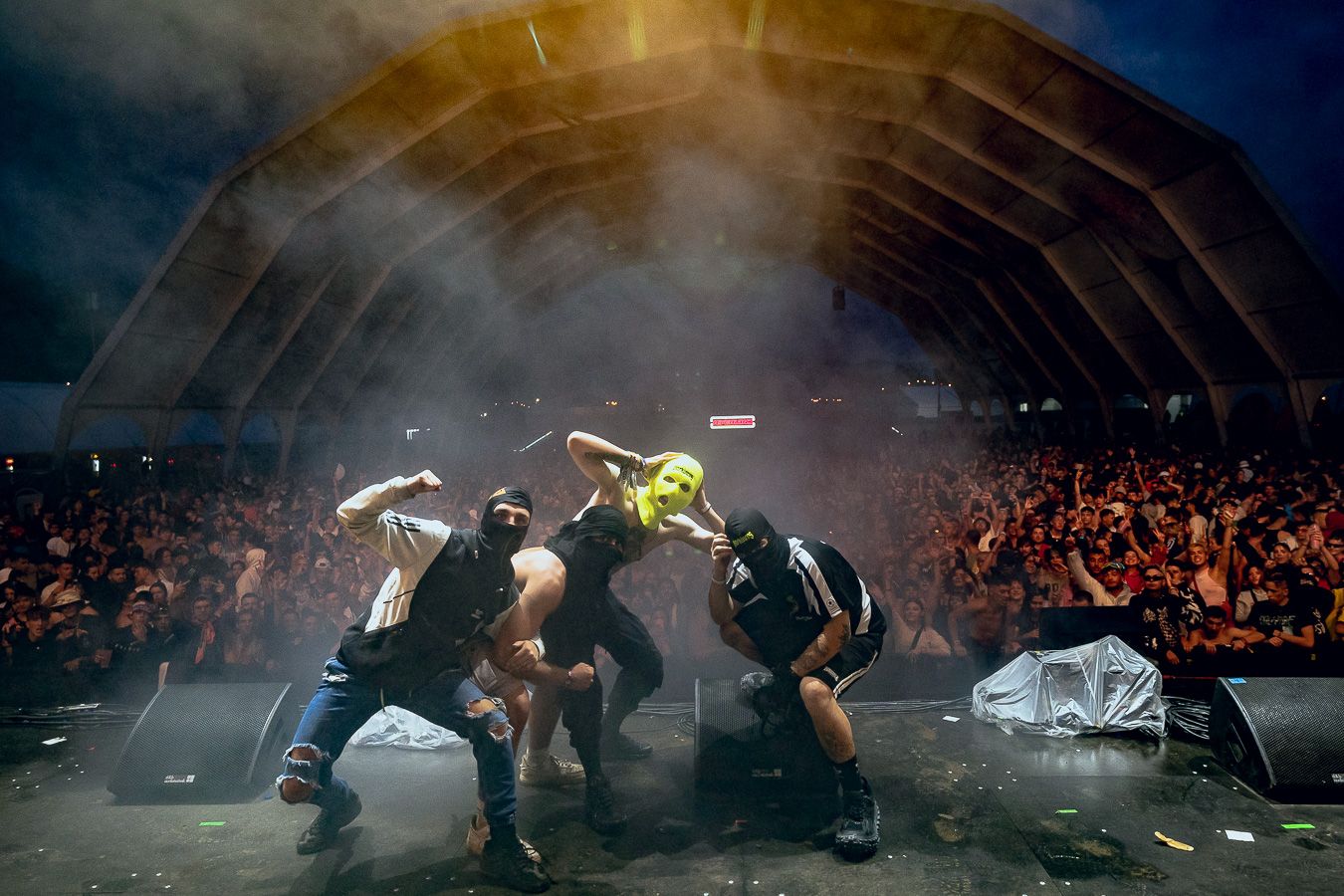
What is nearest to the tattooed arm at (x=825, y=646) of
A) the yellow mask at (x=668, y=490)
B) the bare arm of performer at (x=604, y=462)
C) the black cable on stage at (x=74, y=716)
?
the yellow mask at (x=668, y=490)

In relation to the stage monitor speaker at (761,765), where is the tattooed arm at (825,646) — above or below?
above

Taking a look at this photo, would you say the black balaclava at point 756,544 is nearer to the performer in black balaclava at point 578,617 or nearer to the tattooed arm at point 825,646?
the tattooed arm at point 825,646

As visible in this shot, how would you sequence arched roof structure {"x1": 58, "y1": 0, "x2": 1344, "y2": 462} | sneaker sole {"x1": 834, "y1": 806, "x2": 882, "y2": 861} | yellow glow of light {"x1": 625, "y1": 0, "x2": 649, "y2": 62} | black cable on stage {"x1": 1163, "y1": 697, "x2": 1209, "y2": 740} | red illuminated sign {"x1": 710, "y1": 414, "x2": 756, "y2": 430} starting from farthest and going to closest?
red illuminated sign {"x1": 710, "y1": 414, "x2": 756, "y2": 430}, arched roof structure {"x1": 58, "y1": 0, "x2": 1344, "y2": 462}, yellow glow of light {"x1": 625, "y1": 0, "x2": 649, "y2": 62}, black cable on stage {"x1": 1163, "y1": 697, "x2": 1209, "y2": 740}, sneaker sole {"x1": 834, "y1": 806, "x2": 882, "y2": 861}

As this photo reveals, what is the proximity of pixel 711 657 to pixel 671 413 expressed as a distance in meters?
17.4

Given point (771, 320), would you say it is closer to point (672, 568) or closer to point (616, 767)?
point (672, 568)

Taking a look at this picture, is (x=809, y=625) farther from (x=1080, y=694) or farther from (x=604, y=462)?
(x=1080, y=694)

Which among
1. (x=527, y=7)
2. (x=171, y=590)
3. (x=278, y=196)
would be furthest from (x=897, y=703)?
(x=278, y=196)

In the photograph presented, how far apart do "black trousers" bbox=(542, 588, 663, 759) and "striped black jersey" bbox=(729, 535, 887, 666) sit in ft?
1.72

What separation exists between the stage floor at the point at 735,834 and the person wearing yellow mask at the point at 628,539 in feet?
0.48

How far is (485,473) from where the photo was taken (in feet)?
40.1

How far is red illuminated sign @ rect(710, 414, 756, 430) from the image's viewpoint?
66.0 ft

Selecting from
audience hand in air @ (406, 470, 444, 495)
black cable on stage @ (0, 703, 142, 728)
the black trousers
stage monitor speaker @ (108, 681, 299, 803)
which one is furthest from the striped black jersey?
black cable on stage @ (0, 703, 142, 728)

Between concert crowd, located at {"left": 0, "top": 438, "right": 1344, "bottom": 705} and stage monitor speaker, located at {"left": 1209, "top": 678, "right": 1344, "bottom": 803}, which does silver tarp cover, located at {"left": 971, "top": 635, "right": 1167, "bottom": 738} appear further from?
stage monitor speaker, located at {"left": 1209, "top": 678, "right": 1344, "bottom": 803}

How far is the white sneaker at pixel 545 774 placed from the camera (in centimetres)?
329
